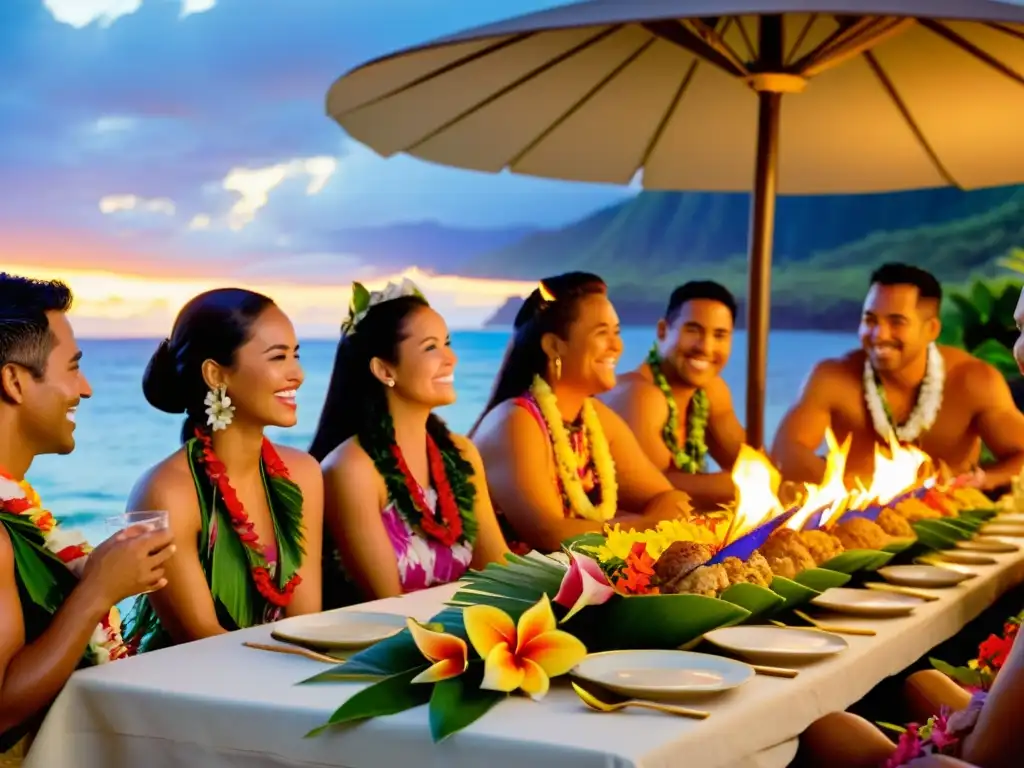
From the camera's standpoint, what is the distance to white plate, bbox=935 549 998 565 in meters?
3.26

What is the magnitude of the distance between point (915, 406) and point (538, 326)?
5.50 ft

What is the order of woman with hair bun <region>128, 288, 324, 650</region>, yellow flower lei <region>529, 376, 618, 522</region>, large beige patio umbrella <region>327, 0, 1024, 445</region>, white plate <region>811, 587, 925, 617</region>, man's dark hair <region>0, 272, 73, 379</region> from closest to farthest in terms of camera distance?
man's dark hair <region>0, 272, 73, 379</region> → white plate <region>811, 587, 925, 617</region> → woman with hair bun <region>128, 288, 324, 650</region> → yellow flower lei <region>529, 376, 618, 522</region> → large beige patio umbrella <region>327, 0, 1024, 445</region>

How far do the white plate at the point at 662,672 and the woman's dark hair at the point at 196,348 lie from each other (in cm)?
116

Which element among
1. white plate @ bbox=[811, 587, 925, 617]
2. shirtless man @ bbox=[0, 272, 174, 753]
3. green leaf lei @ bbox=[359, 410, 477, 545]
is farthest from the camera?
green leaf lei @ bbox=[359, 410, 477, 545]

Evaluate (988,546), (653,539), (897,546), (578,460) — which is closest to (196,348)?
(653,539)

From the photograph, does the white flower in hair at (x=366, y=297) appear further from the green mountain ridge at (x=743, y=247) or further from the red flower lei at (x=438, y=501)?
the green mountain ridge at (x=743, y=247)

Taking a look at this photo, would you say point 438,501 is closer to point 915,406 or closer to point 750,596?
point 750,596

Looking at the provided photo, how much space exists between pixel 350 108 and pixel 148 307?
28.2ft

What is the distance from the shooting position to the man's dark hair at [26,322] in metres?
2.29

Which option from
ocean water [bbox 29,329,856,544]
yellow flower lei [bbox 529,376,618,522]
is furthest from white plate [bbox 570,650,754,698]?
ocean water [bbox 29,329,856,544]

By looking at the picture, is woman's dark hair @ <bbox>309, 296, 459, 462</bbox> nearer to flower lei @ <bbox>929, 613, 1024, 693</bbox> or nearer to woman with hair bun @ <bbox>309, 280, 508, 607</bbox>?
woman with hair bun @ <bbox>309, 280, 508, 607</bbox>

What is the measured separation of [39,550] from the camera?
2164 mm

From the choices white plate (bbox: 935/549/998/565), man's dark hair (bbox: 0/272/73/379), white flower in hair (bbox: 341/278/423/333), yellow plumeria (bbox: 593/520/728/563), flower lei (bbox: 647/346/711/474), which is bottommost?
white plate (bbox: 935/549/998/565)

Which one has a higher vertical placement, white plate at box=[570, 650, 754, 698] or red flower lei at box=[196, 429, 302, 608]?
red flower lei at box=[196, 429, 302, 608]
